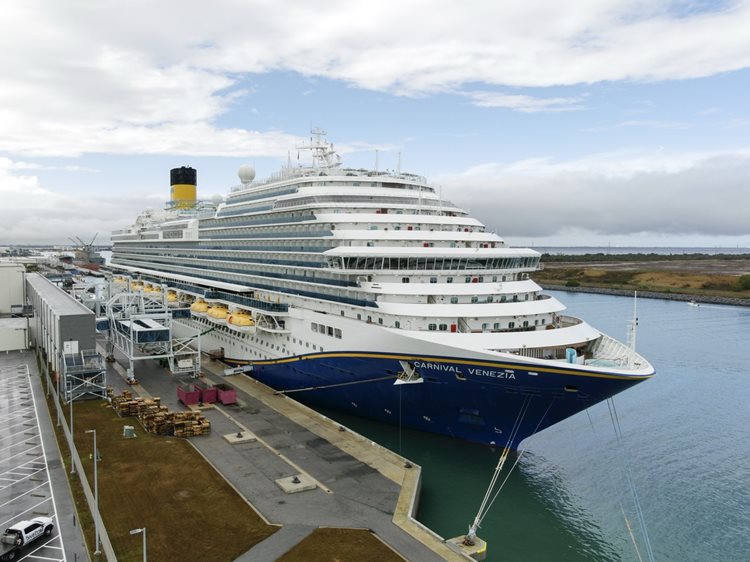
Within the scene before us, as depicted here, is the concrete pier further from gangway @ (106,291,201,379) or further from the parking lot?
gangway @ (106,291,201,379)

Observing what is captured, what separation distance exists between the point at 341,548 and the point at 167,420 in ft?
43.2

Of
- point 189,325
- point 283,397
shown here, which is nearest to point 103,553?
point 283,397

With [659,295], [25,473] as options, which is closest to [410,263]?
[25,473]

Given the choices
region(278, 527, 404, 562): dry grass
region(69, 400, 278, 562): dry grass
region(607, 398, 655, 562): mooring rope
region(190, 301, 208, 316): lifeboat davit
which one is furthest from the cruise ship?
region(69, 400, 278, 562): dry grass

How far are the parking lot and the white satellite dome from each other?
23030 mm

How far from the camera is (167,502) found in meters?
19.2

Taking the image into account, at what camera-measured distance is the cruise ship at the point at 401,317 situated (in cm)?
2292

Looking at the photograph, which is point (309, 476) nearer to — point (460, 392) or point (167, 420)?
point (460, 392)

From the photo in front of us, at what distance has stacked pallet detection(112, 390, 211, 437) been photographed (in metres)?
25.7

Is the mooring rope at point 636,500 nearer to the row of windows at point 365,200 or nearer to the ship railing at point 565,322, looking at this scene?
the ship railing at point 565,322

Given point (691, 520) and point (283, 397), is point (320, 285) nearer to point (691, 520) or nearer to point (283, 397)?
point (283, 397)

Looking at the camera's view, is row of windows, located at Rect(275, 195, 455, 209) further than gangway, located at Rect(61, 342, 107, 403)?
Yes

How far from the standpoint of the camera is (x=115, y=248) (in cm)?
7888

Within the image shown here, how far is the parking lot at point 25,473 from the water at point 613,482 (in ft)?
41.8
